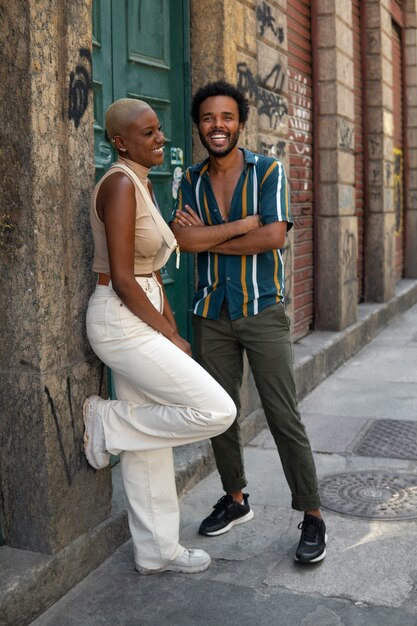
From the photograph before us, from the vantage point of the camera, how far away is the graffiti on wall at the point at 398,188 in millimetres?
12744

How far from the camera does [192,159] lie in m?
5.67

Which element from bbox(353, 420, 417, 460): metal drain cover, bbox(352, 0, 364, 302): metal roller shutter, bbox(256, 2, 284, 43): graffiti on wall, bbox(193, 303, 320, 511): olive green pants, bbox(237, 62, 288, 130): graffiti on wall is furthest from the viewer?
bbox(352, 0, 364, 302): metal roller shutter

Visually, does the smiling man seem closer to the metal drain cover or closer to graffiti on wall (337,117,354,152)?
the metal drain cover

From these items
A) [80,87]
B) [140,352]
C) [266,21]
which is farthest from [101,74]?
[266,21]

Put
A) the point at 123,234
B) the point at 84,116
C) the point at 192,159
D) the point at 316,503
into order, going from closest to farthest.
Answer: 1. the point at 123,234
2. the point at 84,116
3. the point at 316,503
4. the point at 192,159

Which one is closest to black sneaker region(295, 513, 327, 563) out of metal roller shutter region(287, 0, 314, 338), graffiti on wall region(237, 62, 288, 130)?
graffiti on wall region(237, 62, 288, 130)

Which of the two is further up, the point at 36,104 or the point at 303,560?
the point at 36,104

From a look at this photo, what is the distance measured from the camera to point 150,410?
3668 mm

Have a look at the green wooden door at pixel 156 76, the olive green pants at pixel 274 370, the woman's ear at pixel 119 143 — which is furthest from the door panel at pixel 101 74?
the olive green pants at pixel 274 370

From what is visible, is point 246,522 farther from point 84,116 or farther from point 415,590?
point 84,116

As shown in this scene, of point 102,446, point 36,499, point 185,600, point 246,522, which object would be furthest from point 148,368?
point 246,522

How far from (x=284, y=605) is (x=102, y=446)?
3.38 ft

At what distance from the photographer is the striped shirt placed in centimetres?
398

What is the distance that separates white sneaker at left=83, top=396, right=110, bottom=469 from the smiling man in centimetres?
63
